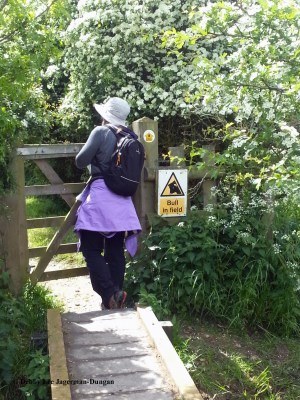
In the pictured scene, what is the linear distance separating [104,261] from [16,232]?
0.86 m

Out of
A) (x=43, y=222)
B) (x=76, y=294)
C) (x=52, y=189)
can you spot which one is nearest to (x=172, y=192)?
(x=52, y=189)

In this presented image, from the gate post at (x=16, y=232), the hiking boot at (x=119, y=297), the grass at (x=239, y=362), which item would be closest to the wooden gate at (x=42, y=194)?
the gate post at (x=16, y=232)

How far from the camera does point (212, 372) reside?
414 centimetres

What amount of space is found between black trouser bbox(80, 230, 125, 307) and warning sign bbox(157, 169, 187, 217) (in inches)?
24.2

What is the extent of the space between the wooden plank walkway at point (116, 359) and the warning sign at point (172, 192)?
1.17 m

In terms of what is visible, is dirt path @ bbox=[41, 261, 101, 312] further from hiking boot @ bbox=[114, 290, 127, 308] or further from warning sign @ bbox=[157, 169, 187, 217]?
warning sign @ bbox=[157, 169, 187, 217]

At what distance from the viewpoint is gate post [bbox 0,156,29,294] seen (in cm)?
471

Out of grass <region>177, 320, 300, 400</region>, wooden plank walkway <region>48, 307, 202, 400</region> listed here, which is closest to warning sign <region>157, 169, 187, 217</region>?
grass <region>177, 320, 300, 400</region>

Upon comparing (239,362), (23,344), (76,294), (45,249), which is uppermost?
(45,249)

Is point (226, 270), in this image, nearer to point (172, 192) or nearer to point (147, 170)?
point (172, 192)

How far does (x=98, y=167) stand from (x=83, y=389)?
6.26ft

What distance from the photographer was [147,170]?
16.7 feet

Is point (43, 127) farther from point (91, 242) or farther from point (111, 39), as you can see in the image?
point (91, 242)

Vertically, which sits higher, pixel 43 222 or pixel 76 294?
pixel 43 222
